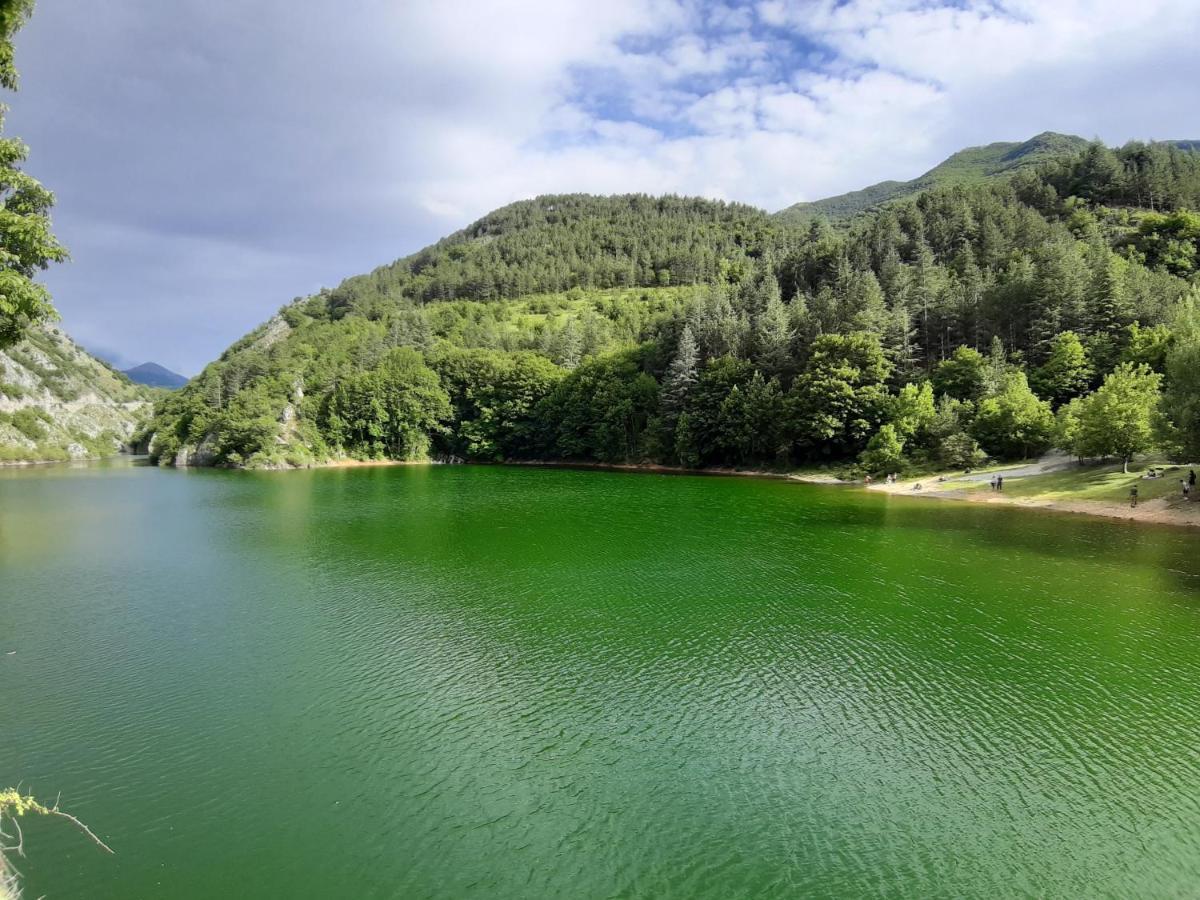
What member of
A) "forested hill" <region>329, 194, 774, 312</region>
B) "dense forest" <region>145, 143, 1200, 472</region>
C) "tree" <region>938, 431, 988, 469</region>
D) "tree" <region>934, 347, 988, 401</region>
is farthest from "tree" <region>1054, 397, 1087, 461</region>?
"forested hill" <region>329, 194, 774, 312</region>

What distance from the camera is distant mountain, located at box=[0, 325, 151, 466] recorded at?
445 ft

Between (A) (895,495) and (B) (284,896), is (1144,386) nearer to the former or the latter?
(A) (895,495)

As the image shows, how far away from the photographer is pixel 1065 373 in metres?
65.9

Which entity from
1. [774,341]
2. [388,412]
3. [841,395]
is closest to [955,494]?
[841,395]

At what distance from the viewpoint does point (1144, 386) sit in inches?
1996

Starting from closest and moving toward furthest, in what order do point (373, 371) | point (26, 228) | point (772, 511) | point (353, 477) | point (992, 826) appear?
point (992, 826) → point (26, 228) → point (772, 511) → point (353, 477) → point (373, 371)

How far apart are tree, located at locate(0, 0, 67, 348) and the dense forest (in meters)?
51.9

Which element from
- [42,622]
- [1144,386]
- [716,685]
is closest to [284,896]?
[716,685]

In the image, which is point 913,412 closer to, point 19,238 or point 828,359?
point 828,359

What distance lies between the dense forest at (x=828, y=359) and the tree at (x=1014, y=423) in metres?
0.22

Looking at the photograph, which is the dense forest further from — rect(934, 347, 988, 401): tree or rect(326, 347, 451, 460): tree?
rect(326, 347, 451, 460): tree

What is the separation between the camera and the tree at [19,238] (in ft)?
40.6

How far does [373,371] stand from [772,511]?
9644 cm

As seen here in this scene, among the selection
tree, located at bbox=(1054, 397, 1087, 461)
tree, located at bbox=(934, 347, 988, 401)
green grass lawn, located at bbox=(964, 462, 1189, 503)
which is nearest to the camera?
green grass lawn, located at bbox=(964, 462, 1189, 503)
